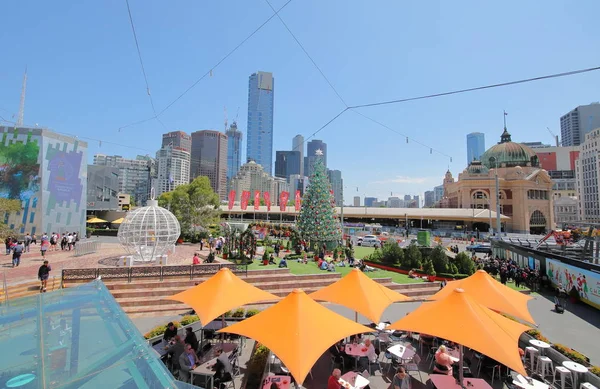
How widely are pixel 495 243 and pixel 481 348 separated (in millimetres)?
24837

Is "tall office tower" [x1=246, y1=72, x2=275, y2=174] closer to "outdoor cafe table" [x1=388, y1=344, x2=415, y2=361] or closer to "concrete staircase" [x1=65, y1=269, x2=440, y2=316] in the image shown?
"concrete staircase" [x1=65, y1=269, x2=440, y2=316]

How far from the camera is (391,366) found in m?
7.89

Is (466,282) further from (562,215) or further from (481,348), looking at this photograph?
(562,215)

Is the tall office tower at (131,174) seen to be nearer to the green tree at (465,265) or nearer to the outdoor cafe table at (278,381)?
the green tree at (465,265)

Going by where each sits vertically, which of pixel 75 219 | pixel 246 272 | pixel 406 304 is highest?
pixel 75 219

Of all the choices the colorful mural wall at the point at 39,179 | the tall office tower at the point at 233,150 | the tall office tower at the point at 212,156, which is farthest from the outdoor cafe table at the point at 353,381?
the tall office tower at the point at 233,150

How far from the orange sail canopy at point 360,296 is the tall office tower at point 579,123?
734 ft

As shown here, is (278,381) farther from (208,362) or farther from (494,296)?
(494,296)

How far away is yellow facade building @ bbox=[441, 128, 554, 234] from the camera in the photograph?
57.6 meters

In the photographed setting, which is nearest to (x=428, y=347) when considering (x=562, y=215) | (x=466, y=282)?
(x=466, y=282)

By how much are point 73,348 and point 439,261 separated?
60.8 ft

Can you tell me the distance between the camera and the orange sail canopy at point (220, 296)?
7.77m

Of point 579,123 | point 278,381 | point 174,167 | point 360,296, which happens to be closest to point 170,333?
point 278,381

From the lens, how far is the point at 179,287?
1378 cm
